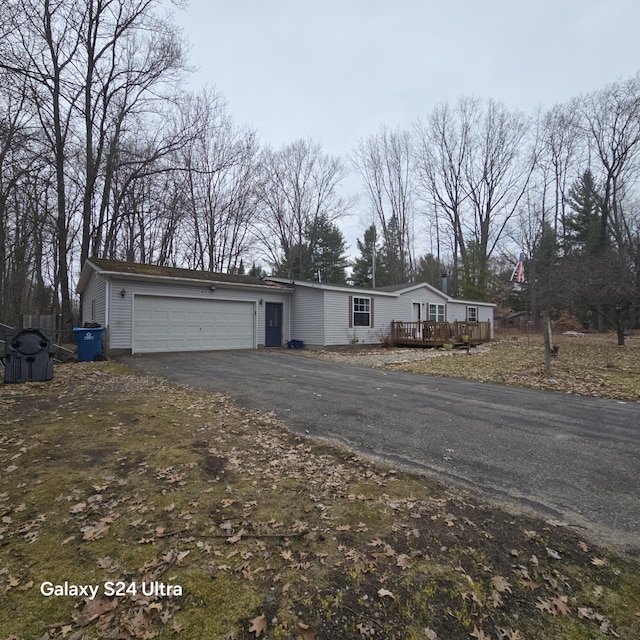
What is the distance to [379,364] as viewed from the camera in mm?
11641

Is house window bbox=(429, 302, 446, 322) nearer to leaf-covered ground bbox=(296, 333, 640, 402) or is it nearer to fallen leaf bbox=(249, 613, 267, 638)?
leaf-covered ground bbox=(296, 333, 640, 402)

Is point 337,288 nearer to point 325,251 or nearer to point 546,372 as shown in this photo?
point 546,372

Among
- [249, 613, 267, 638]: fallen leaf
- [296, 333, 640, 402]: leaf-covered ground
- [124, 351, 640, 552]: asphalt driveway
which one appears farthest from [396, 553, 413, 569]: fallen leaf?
[296, 333, 640, 402]: leaf-covered ground

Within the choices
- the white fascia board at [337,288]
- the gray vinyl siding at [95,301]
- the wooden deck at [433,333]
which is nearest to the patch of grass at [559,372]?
the wooden deck at [433,333]

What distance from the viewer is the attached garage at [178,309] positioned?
11.9 metres

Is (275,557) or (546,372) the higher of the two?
(546,372)

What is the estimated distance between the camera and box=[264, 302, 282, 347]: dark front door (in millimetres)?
15953

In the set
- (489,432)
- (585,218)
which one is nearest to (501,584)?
(489,432)

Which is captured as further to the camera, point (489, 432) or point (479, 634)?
point (489, 432)

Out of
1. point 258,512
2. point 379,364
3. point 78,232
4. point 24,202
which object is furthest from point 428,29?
point 78,232

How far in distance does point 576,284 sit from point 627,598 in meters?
16.4

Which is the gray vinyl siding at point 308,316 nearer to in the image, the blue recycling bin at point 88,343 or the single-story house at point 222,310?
the single-story house at point 222,310

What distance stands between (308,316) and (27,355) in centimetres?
1041

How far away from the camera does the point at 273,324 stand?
53.3 feet
